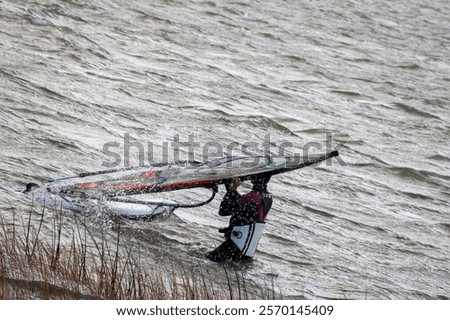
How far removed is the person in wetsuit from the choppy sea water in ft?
1.68

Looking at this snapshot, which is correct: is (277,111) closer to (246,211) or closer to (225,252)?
(225,252)

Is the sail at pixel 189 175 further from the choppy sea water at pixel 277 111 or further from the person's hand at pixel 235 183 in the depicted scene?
the choppy sea water at pixel 277 111

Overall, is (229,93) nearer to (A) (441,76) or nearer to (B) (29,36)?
(B) (29,36)

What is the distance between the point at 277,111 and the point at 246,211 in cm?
1050

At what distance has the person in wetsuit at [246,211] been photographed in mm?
11836

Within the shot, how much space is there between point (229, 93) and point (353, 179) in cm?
483

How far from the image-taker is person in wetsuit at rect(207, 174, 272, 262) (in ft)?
38.8

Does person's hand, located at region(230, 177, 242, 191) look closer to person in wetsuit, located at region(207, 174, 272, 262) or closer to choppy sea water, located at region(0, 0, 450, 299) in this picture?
person in wetsuit, located at region(207, 174, 272, 262)

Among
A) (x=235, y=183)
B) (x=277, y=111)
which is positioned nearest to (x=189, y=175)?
(x=235, y=183)

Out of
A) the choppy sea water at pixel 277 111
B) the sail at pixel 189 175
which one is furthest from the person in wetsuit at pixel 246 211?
the choppy sea water at pixel 277 111

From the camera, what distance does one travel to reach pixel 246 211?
11867 mm

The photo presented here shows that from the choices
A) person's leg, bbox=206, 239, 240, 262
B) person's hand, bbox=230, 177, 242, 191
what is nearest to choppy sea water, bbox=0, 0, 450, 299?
person's leg, bbox=206, 239, 240, 262

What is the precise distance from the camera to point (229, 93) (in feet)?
74.4

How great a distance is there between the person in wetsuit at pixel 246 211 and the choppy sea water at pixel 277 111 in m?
0.51
